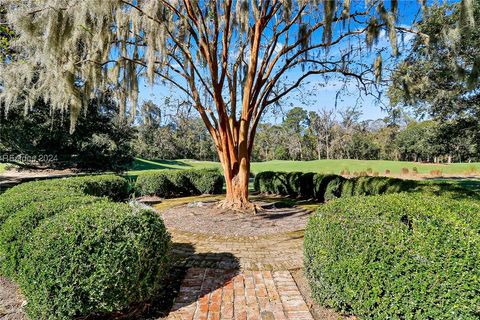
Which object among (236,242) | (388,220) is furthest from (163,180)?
(388,220)

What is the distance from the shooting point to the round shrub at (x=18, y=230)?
2.46 m

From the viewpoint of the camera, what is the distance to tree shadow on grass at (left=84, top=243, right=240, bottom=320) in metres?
2.40

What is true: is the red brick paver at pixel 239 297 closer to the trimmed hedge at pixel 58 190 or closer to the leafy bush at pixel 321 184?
the trimmed hedge at pixel 58 190

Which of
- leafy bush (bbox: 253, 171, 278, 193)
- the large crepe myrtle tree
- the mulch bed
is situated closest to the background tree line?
the large crepe myrtle tree

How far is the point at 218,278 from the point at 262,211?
145 inches

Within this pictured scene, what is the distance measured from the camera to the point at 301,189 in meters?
9.88

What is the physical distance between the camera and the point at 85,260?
6.90 feet

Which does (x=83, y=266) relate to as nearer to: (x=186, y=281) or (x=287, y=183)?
(x=186, y=281)

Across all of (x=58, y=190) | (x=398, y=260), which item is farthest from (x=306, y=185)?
(x=398, y=260)

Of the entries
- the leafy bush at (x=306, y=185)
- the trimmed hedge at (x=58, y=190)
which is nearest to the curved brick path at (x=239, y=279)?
the trimmed hedge at (x=58, y=190)

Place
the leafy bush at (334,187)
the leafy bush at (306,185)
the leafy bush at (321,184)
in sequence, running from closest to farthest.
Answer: the leafy bush at (334,187) < the leafy bush at (321,184) < the leafy bush at (306,185)

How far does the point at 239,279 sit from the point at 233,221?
274cm

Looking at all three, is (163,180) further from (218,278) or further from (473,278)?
(473,278)

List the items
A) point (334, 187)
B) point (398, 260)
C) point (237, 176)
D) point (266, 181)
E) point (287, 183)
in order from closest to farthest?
point (398, 260), point (237, 176), point (334, 187), point (287, 183), point (266, 181)
